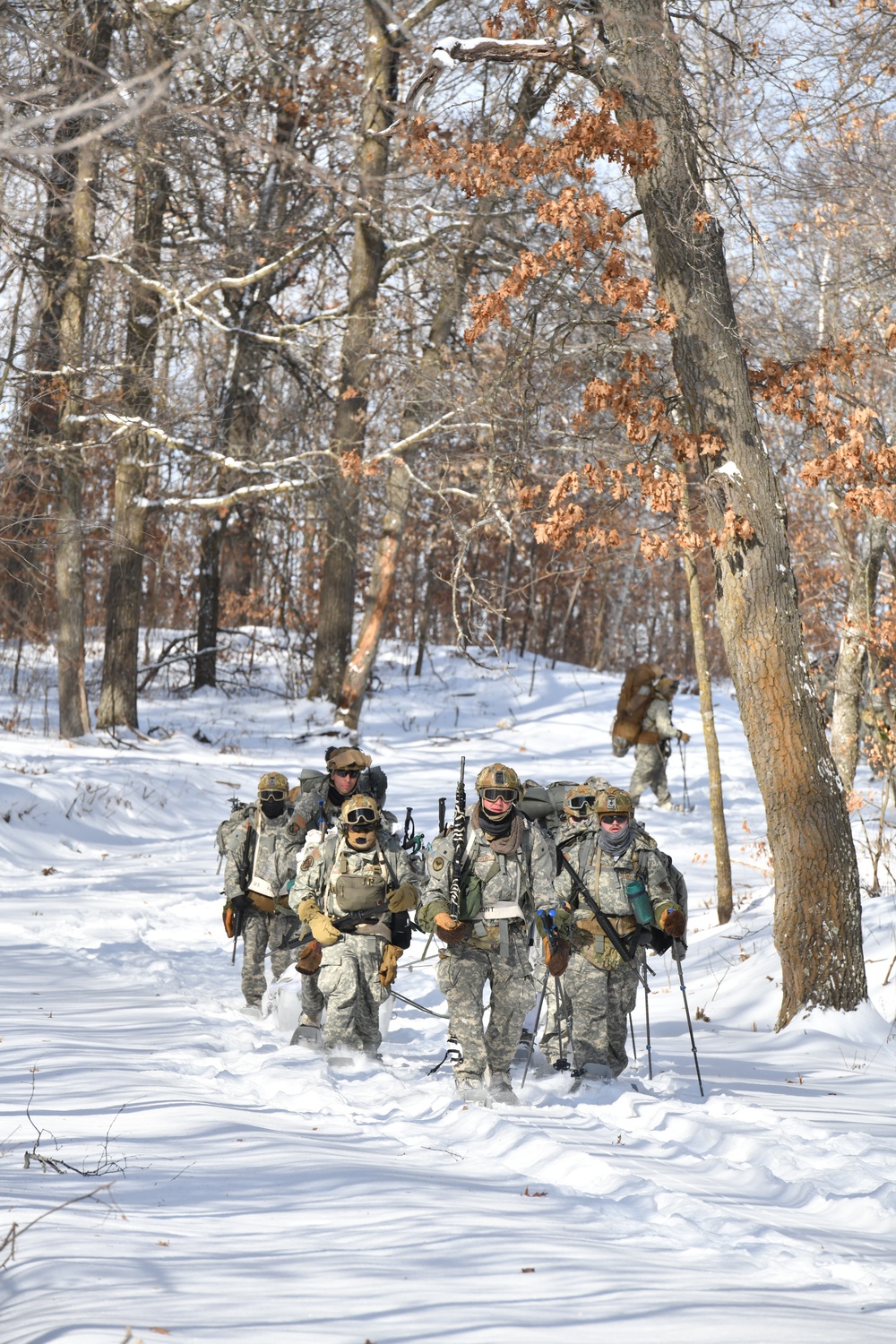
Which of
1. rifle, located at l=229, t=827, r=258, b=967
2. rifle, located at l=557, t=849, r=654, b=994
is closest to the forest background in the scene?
rifle, located at l=557, t=849, r=654, b=994

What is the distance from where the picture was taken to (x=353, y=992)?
286 inches

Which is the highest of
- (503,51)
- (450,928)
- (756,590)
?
(503,51)

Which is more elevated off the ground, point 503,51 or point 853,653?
point 503,51

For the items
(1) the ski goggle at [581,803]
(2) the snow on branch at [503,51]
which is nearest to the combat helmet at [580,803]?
(1) the ski goggle at [581,803]

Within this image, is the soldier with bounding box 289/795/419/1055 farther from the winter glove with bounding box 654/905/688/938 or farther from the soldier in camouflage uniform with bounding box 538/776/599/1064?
the winter glove with bounding box 654/905/688/938

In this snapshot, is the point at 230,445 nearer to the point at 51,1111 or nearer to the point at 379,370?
the point at 379,370

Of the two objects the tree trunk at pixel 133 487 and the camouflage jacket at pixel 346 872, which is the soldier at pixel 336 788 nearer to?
the camouflage jacket at pixel 346 872

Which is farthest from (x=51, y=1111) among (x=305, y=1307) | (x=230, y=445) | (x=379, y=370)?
(x=379, y=370)

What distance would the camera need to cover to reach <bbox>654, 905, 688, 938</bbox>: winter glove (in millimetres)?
6879

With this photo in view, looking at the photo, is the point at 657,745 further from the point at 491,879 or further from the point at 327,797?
the point at 491,879

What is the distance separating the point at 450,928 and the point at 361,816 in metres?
0.97

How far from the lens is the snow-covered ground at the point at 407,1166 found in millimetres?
3383

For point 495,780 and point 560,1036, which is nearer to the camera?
point 495,780

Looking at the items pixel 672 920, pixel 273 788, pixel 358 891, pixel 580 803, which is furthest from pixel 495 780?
pixel 273 788
